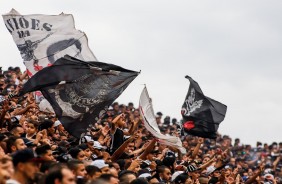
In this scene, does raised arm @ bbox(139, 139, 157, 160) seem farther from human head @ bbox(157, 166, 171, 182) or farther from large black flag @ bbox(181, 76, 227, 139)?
large black flag @ bbox(181, 76, 227, 139)

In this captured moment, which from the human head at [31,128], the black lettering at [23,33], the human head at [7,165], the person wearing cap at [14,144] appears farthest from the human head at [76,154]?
the black lettering at [23,33]

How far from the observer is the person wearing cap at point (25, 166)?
8102 millimetres

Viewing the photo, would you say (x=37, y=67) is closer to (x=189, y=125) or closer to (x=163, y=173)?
(x=163, y=173)

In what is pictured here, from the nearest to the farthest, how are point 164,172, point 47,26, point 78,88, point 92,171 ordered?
point 92,171 < point 164,172 < point 78,88 < point 47,26

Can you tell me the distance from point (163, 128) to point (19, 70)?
5.60m

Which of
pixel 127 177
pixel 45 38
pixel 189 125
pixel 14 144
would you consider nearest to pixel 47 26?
pixel 45 38

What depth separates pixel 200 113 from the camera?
1836 centimetres

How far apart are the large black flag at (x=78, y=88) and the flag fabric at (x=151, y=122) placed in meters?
1.34

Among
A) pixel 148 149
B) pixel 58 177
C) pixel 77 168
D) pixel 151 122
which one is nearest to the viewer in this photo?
pixel 58 177

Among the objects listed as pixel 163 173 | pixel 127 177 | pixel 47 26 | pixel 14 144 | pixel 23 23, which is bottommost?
pixel 127 177

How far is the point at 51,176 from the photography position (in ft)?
24.5

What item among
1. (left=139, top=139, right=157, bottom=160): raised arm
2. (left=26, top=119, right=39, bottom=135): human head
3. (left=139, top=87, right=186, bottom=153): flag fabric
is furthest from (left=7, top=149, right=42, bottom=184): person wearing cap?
(left=139, top=139, right=157, bottom=160): raised arm

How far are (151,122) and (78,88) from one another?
2.39 m

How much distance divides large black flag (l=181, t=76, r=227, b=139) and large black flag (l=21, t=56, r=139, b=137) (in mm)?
5137
